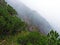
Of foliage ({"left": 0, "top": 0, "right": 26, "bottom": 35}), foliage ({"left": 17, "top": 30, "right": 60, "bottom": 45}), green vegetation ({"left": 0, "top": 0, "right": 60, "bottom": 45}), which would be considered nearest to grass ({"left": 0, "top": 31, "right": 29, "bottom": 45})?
green vegetation ({"left": 0, "top": 0, "right": 60, "bottom": 45})

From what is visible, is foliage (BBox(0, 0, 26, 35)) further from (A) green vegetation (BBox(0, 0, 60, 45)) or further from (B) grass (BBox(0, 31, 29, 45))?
(B) grass (BBox(0, 31, 29, 45))

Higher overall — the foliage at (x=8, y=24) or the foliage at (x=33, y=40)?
the foliage at (x=8, y=24)

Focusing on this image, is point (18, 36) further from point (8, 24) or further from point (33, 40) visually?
point (33, 40)

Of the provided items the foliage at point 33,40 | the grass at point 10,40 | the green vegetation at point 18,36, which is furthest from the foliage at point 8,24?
the foliage at point 33,40

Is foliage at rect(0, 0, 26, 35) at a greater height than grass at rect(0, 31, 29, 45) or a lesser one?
greater

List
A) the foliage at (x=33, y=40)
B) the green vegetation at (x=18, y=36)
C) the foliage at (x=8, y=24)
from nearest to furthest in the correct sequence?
the foliage at (x=33, y=40) → the green vegetation at (x=18, y=36) → the foliage at (x=8, y=24)

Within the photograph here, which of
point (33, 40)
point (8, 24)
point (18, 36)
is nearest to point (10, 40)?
point (18, 36)

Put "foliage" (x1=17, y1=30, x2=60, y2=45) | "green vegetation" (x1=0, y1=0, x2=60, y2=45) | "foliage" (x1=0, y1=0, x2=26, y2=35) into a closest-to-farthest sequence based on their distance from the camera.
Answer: "foliage" (x1=17, y1=30, x2=60, y2=45) → "green vegetation" (x1=0, y1=0, x2=60, y2=45) → "foliage" (x1=0, y1=0, x2=26, y2=35)

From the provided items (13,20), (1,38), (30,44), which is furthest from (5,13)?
(30,44)

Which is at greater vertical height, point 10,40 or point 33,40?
point 33,40

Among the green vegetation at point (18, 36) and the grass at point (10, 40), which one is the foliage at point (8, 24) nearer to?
the green vegetation at point (18, 36)

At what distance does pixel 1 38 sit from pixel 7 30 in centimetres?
177

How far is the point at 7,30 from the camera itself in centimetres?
3981

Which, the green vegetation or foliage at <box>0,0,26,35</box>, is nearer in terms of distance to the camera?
the green vegetation
